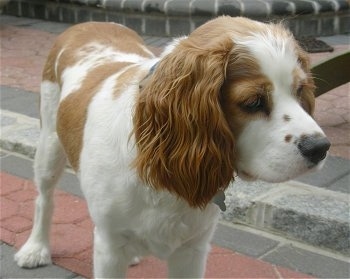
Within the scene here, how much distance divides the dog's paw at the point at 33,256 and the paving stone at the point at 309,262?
126 centimetres

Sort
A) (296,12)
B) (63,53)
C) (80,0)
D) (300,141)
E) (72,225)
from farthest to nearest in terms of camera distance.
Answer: (80,0) < (296,12) < (72,225) < (63,53) < (300,141)

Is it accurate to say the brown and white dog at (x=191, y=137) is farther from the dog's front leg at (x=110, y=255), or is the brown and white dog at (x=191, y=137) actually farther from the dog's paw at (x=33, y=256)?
the dog's paw at (x=33, y=256)

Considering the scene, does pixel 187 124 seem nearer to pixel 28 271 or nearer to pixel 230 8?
pixel 28 271

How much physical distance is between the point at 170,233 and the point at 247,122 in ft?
2.22

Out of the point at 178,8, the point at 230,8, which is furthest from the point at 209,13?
the point at 178,8

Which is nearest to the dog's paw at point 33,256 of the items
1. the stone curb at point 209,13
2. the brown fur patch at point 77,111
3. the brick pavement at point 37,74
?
the brown fur patch at point 77,111

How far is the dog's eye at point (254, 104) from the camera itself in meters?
2.41

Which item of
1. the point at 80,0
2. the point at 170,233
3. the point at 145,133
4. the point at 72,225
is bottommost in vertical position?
the point at 80,0

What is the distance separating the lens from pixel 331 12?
9039 mm

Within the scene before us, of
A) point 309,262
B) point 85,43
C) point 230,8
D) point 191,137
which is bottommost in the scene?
point 230,8

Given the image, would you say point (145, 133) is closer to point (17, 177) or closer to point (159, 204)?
point (159, 204)

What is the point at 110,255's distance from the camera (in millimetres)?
3061

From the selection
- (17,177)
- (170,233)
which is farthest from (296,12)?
(170,233)

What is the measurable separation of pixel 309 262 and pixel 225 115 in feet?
5.75
